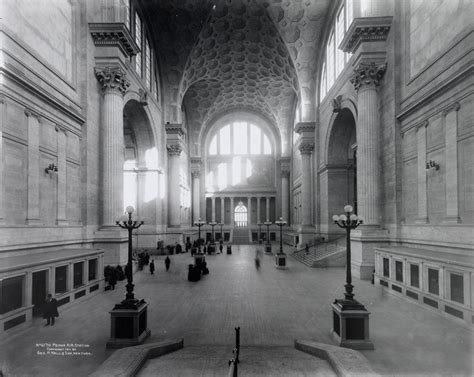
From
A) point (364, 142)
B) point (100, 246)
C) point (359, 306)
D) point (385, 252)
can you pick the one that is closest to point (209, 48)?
point (364, 142)

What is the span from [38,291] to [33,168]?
15.0 ft

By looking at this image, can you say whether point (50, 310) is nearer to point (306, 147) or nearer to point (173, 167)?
point (173, 167)

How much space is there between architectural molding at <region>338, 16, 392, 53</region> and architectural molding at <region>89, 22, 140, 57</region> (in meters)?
11.2

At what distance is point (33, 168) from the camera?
12.6m

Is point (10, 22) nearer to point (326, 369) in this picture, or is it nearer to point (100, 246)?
point (100, 246)

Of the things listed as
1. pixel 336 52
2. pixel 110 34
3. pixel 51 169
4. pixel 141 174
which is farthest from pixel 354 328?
pixel 141 174

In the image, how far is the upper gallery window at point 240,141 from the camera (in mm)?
49000

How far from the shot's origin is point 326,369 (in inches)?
272

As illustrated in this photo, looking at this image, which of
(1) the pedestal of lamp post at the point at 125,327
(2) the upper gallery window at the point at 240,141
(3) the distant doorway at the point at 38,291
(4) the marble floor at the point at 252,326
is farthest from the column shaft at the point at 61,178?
(2) the upper gallery window at the point at 240,141

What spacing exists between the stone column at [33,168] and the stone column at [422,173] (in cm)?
1510

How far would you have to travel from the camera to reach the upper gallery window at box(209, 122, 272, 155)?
4900 cm

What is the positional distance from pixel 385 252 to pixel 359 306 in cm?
690

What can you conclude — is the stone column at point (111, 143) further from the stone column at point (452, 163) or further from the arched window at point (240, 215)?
the arched window at point (240, 215)

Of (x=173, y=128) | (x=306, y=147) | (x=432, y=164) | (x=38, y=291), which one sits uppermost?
(x=173, y=128)
